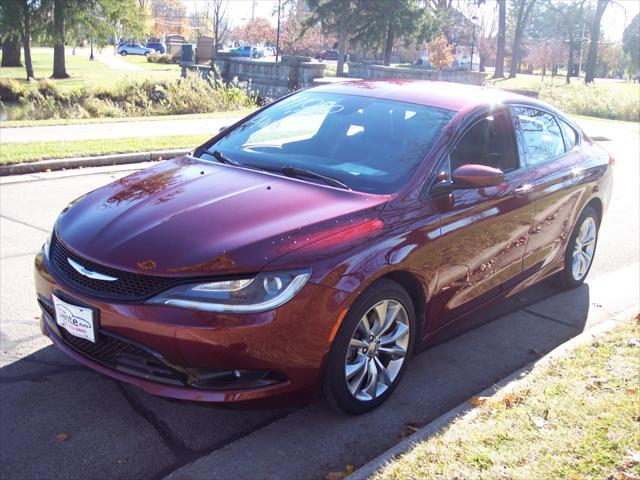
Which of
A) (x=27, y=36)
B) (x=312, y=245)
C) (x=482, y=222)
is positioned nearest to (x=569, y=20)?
(x=27, y=36)

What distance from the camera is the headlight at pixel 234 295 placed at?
10.1 ft

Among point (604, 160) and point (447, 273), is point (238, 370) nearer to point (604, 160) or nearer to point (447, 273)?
point (447, 273)

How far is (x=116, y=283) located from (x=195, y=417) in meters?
0.93

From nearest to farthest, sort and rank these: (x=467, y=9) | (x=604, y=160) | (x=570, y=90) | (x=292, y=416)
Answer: (x=292, y=416) < (x=604, y=160) < (x=570, y=90) < (x=467, y=9)

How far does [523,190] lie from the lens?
4723 mm

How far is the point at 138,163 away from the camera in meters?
11.9

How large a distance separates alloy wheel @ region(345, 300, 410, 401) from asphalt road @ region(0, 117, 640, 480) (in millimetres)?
185

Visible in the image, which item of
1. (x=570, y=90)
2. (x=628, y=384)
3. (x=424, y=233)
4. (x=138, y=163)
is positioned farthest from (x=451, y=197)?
(x=570, y=90)

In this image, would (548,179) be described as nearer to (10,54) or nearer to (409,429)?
(409,429)

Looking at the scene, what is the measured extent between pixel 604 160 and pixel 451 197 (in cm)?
269

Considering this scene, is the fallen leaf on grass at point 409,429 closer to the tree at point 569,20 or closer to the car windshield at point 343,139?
the car windshield at point 343,139

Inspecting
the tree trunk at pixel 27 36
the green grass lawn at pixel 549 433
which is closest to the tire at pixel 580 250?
the green grass lawn at pixel 549 433

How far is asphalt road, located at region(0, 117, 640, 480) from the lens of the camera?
3.24 m

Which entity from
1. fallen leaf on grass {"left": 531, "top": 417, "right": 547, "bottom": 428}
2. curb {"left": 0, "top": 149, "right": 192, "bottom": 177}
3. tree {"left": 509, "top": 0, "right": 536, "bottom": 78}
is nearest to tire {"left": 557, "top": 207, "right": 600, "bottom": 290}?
fallen leaf on grass {"left": 531, "top": 417, "right": 547, "bottom": 428}
